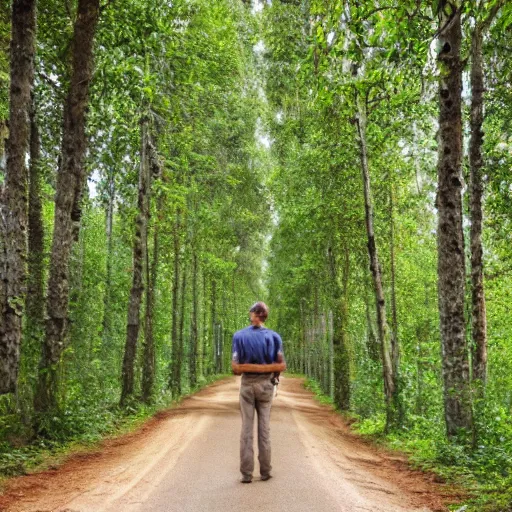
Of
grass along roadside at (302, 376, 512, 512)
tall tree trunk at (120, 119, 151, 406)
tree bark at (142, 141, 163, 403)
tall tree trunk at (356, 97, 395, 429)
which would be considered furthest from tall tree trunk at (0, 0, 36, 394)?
tree bark at (142, 141, 163, 403)

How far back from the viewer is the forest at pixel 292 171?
8508mm

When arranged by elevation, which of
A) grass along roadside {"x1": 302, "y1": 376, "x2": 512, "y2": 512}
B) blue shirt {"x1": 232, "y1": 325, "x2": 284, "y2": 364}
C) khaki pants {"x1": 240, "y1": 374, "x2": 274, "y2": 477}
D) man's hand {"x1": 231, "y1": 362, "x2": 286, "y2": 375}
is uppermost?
blue shirt {"x1": 232, "y1": 325, "x2": 284, "y2": 364}

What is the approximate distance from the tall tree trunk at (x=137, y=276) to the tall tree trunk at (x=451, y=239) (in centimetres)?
1068

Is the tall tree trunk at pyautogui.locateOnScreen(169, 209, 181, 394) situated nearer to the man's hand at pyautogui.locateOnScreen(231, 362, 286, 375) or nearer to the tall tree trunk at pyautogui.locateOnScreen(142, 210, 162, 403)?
the tall tree trunk at pyautogui.locateOnScreen(142, 210, 162, 403)

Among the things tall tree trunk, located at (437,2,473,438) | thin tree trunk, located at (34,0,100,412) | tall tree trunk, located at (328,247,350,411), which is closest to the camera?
tall tree trunk, located at (437,2,473,438)

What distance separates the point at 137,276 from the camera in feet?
58.8

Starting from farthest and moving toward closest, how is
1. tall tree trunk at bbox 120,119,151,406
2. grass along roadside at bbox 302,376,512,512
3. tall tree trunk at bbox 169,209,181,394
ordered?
tall tree trunk at bbox 169,209,181,394, tall tree trunk at bbox 120,119,151,406, grass along roadside at bbox 302,376,512,512

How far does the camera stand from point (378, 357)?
68.6 feet

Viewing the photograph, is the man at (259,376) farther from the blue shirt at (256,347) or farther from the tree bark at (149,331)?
the tree bark at (149,331)

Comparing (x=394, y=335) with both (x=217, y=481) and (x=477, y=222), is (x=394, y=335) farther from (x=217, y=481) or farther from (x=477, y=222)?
(x=217, y=481)

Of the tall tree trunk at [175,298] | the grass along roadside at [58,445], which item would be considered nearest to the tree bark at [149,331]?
the tall tree trunk at [175,298]

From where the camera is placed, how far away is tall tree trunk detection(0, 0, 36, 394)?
9422mm

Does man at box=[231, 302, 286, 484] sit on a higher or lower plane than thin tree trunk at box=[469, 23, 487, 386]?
lower

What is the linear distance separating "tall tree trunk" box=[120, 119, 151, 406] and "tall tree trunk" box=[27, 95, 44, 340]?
3.24 meters
